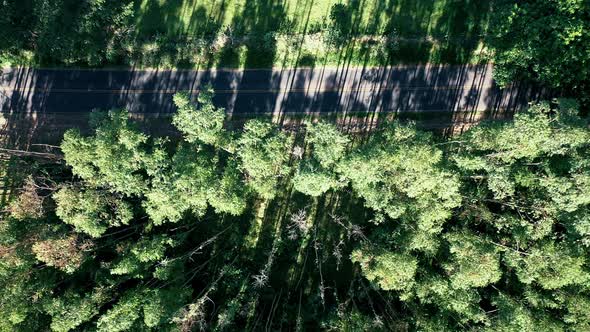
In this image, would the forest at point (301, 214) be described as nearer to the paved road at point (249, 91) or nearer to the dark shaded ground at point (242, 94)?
the dark shaded ground at point (242, 94)

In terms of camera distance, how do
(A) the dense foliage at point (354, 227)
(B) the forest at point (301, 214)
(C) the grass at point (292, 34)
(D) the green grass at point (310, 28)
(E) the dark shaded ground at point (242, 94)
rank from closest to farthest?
(A) the dense foliage at point (354, 227)
(B) the forest at point (301, 214)
(C) the grass at point (292, 34)
(E) the dark shaded ground at point (242, 94)
(D) the green grass at point (310, 28)

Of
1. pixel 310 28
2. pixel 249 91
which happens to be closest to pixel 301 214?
pixel 249 91

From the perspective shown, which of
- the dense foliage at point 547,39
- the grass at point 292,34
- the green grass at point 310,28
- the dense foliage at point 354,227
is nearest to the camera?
the dense foliage at point 354,227

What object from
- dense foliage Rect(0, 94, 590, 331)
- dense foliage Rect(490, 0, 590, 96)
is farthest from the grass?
dense foliage Rect(0, 94, 590, 331)

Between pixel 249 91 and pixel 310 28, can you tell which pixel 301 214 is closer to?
pixel 249 91

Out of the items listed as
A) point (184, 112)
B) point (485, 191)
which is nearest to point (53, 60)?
point (184, 112)

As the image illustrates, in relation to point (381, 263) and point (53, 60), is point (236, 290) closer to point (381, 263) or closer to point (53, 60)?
point (381, 263)

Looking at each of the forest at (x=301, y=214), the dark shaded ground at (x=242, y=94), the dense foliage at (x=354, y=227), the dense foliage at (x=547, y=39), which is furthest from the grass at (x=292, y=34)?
the dense foliage at (x=354, y=227)
